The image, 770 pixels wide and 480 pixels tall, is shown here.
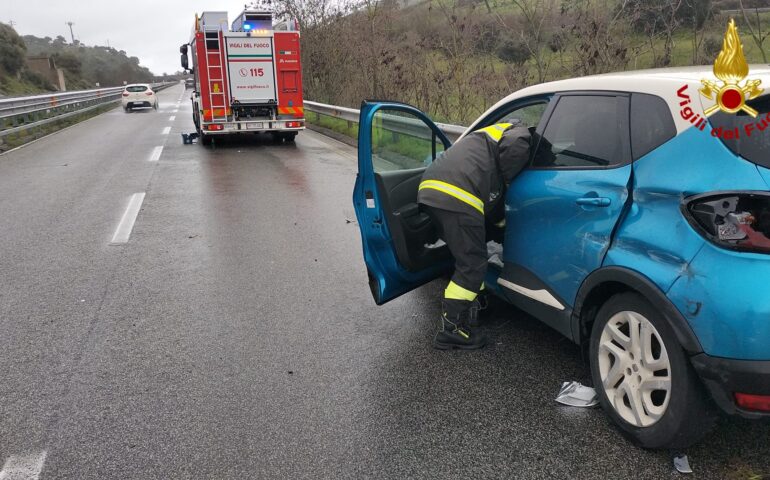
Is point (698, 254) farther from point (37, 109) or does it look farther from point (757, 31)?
point (37, 109)

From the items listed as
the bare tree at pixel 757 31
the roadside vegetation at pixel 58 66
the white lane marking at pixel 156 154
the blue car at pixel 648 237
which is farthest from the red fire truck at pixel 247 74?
the roadside vegetation at pixel 58 66

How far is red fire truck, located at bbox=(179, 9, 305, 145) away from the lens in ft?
48.4

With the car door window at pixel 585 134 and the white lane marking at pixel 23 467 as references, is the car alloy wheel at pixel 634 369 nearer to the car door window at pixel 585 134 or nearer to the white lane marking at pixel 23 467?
the car door window at pixel 585 134

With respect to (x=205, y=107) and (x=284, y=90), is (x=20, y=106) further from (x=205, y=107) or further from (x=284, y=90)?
(x=284, y=90)

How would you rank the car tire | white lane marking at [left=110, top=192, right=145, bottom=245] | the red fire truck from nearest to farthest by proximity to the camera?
the car tire < white lane marking at [left=110, top=192, right=145, bottom=245] < the red fire truck

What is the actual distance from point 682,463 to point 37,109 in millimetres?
21974

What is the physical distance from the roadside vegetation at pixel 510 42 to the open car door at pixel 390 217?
216 inches

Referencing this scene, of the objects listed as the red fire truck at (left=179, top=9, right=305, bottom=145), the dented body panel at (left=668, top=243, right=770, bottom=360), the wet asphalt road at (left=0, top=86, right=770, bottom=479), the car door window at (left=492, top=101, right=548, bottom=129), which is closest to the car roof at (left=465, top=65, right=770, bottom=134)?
the car door window at (left=492, top=101, right=548, bottom=129)

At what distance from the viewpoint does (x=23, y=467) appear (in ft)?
9.01

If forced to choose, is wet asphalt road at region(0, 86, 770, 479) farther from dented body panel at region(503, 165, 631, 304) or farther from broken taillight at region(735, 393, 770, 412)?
dented body panel at region(503, 165, 631, 304)

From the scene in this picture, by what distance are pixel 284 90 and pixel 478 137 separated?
41.6 feet

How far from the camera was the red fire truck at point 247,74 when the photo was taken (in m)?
14.7

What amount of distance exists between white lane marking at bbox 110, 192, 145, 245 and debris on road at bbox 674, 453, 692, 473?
584cm

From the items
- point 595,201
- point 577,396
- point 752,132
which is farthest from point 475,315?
point 752,132
